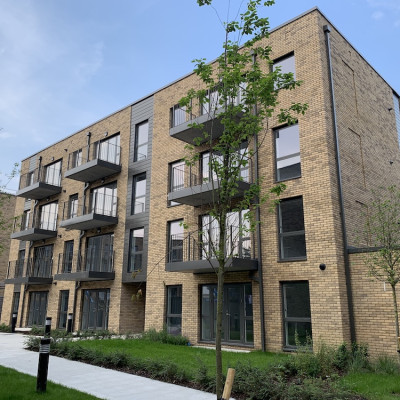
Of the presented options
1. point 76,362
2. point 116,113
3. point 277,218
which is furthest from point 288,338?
point 116,113

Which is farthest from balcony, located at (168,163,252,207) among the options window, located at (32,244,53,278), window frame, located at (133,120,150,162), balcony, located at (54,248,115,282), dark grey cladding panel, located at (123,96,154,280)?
window, located at (32,244,53,278)

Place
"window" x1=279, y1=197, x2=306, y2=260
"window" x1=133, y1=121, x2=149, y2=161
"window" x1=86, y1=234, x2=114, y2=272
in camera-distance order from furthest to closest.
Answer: "window" x1=133, y1=121, x2=149, y2=161 < "window" x1=86, y1=234, x2=114, y2=272 < "window" x1=279, y1=197, x2=306, y2=260

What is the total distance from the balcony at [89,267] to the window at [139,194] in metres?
2.38

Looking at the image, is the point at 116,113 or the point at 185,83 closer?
the point at 185,83

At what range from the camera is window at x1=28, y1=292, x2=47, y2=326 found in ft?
70.6

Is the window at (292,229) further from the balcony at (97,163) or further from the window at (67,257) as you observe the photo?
the window at (67,257)

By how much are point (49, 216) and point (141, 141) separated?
8.38m

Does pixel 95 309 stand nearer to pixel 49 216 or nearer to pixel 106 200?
pixel 106 200

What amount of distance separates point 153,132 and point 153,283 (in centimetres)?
665

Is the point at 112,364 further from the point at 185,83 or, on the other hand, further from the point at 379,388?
the point at 185,83

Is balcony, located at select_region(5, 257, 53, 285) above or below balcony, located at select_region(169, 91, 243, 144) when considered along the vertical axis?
below

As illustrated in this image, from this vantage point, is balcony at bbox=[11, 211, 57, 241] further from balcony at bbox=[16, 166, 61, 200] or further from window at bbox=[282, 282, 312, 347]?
window at bbox=[282, 282, 312, 347]

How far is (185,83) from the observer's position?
16688 millimetres

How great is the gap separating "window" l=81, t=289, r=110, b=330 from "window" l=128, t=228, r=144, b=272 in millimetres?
1942
